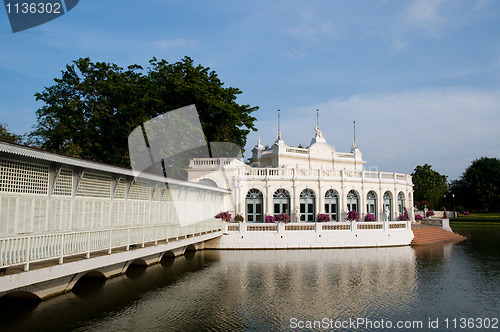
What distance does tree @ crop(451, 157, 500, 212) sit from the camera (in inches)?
2729

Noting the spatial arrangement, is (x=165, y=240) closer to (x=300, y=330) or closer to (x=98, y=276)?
(x=98, y=276)

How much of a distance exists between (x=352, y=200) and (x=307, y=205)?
4490 millimetres

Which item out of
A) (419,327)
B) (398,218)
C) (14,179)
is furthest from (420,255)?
(14,179)

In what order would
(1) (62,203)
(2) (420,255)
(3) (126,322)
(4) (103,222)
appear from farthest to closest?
(2) (420,255) < (4) (103,222) < (1) (62,203) < (3) (126,322)

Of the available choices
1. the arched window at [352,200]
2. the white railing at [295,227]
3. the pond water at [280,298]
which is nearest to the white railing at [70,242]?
the pond water at [280,298]

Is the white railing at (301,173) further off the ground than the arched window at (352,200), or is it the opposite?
the white railing at (301,173)

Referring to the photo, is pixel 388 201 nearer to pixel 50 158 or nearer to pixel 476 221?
pixel 476 221

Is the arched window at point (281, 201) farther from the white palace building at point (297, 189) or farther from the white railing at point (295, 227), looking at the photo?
the white railing at point (295, 227)

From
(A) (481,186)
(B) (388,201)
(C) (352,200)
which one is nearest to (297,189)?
(C) (352,200)

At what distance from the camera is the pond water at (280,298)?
1111 centimetres

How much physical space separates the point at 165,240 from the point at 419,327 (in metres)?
12.3

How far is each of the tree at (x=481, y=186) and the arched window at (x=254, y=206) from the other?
54.6 m

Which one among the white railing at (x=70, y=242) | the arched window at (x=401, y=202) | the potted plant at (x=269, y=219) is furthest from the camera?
the arched window at (x=401, y=202)

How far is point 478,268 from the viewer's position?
66.0ft
